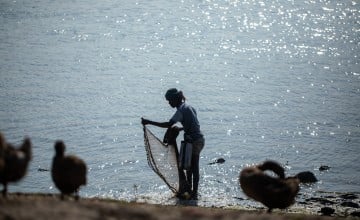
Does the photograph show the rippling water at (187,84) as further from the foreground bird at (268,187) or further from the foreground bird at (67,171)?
the foreground bird at (67,171)

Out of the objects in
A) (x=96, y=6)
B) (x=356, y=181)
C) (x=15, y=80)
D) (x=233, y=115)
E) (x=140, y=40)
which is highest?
(x=96, y=6)

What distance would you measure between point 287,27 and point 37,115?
36.3 meters

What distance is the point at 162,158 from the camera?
60.2ft

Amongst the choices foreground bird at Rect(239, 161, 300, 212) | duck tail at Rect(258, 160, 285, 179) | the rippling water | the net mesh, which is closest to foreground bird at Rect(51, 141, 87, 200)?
foreground bird at Rect(239, 161, 300, 212)

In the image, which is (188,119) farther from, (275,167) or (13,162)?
(13,162)

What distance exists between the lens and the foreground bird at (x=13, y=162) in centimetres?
1101

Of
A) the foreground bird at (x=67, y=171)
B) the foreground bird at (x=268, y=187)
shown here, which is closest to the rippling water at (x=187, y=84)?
the foreground bird at (x=268, y=187)

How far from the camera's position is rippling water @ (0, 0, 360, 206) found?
27344mm

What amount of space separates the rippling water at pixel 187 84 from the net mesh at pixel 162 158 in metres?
1.05

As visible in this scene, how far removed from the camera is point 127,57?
5056 centimetres

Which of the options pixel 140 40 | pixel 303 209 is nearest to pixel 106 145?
pixel 303 209

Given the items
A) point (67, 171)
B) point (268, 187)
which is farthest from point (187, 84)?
point (67, 171)

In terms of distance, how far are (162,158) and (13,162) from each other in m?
7.87

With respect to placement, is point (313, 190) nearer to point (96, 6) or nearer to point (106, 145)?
point (106, 145)
